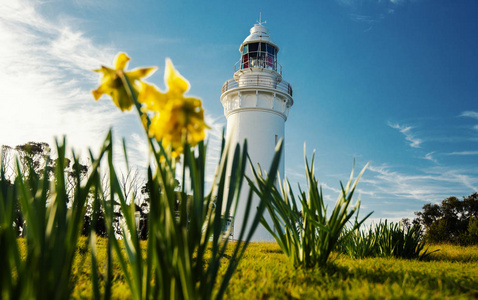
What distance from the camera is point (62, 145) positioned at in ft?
2.99

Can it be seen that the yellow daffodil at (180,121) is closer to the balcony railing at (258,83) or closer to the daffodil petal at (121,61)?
the daffodil petal at (121,61)

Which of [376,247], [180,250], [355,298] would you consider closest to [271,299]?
[355,298]

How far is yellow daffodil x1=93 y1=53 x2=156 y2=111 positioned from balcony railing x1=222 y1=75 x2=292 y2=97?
37.7 ft

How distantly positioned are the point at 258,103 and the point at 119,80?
11.5 meters

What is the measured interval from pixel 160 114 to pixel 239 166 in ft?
0.88

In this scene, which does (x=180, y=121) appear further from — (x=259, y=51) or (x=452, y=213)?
(x=452, y=213)

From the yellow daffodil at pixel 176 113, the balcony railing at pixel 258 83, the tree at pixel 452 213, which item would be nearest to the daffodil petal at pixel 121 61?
the yellow daffodil at pixel 176 113

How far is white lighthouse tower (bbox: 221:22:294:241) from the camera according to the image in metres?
11.7

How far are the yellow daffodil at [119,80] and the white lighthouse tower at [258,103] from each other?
1050 cm

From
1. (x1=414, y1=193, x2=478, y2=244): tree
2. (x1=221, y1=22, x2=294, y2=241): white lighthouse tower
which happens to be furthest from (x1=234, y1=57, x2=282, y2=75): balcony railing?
(x1=414, y1=193, x2=478, y2=244): tree

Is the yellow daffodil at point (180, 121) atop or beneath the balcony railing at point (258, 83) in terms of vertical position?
beneath

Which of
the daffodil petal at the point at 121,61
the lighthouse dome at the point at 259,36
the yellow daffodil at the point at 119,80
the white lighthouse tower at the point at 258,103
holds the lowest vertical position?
the yellow daffodil at the point at 119,80

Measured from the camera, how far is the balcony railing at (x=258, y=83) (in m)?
12.2

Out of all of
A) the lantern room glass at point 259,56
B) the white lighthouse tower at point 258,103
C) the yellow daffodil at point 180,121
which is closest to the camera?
the yellow daffodil at point 180,121
